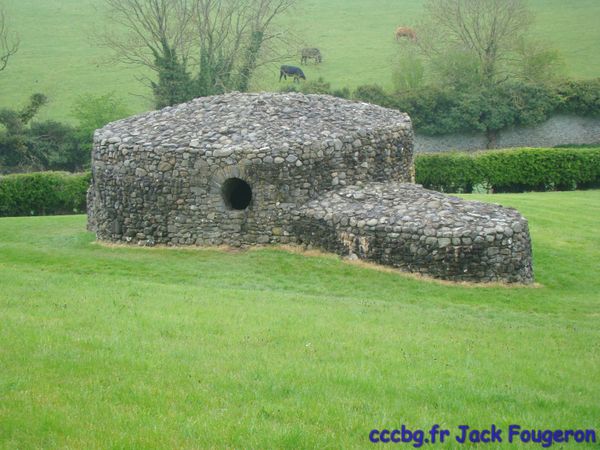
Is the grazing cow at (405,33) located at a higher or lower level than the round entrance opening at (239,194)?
higher

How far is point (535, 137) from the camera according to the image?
5338 centimetres

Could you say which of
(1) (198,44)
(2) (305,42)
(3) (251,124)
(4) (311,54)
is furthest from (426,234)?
(4) (311,54)

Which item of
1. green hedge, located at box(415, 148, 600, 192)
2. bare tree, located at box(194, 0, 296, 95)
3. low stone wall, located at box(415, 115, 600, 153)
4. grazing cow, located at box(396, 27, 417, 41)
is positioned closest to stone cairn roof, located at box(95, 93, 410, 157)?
green hedge, located at box(415, 148, 600, 192)

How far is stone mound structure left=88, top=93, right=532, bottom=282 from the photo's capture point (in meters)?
18.2

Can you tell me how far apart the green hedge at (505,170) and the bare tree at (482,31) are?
21.9 metres

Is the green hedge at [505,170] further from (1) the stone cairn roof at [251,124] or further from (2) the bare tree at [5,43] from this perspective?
(2) the bare tree at [5,43]

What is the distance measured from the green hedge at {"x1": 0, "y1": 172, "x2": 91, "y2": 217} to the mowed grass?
13.5 metres

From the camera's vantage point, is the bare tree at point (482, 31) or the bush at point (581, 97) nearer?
the bush at point (581, 97)

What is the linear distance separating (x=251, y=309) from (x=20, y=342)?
4374 millimetres

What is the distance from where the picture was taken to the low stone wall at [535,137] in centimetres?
5297

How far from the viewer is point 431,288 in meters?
17.3

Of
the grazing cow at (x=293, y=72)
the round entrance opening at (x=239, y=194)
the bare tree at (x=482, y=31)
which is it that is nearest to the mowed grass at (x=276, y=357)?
the round entrance opening at (x=239, y=194)

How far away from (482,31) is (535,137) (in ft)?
33.8

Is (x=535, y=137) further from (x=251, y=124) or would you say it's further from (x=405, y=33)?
(x=251, y=124)
